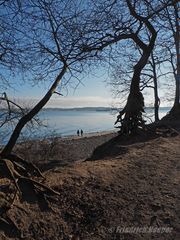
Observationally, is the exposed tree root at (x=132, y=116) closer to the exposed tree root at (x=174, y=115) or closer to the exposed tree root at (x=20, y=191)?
the exposed tree root at (x=174, y=115)

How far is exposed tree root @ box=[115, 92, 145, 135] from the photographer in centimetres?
1207

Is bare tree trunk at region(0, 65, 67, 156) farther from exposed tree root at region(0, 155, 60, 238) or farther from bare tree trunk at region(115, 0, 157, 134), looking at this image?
bare tree trunk at region(115, 0, 157, 134)

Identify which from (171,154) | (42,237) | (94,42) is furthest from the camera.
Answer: (94,42)

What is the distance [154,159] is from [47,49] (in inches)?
149

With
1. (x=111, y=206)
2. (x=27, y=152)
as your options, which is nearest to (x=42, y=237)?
(x=111, y=206)

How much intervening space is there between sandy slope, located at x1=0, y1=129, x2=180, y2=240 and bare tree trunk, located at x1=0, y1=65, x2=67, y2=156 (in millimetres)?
1402

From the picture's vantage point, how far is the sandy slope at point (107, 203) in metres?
4.99

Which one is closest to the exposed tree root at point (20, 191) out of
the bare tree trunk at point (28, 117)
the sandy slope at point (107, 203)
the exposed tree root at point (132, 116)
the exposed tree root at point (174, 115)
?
Result: the sandy slope at point (107, 203)

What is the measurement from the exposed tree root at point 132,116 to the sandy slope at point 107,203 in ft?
14.2

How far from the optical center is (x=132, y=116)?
12.1 metres

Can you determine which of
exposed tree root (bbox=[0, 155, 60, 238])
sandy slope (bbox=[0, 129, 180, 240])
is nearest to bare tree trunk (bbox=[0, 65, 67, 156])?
exposed tree root (bbox=[0, 155, 60, 238])

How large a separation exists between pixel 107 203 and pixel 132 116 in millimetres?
6710

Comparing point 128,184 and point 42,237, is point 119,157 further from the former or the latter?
point 42,237

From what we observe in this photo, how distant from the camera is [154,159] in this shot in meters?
8.02
